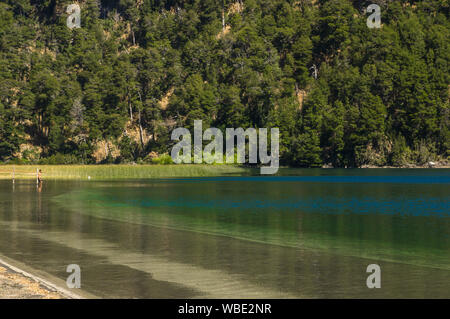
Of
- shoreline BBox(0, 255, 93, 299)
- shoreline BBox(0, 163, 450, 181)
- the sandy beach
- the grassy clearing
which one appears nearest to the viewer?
the sandy beach

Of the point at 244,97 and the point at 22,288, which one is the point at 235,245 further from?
the point at 244,97

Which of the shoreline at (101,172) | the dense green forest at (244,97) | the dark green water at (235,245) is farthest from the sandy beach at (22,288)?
the dense green forest at (244,97)

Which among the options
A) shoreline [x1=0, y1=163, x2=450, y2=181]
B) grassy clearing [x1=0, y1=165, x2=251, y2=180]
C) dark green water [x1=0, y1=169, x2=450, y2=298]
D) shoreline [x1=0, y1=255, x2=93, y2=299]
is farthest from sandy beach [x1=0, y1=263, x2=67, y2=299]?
grassy clearing [x1=0, y1=165, x2=251, y2=180]

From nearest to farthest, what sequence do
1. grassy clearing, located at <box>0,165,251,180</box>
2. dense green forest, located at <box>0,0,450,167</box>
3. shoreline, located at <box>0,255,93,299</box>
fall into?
shoreline, located at <box>0,255,93,299</box> → grassy clearing, located at <box>0,165,251,180</box> → dense green forest, located at <box>0,0,450,167</box>

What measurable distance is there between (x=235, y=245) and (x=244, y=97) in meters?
152

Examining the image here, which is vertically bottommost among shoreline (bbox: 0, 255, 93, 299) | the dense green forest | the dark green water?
the dark green water

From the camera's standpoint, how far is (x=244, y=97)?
17938 cm

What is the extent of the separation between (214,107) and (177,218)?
128982 millimetres

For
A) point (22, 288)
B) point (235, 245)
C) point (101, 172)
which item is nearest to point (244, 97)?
point (101, 172)

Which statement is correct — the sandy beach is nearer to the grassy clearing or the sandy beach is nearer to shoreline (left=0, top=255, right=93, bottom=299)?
shoreline (left=0, top=255, right=93, bottom=299)

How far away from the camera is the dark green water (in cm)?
1925

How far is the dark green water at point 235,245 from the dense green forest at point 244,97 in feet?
359

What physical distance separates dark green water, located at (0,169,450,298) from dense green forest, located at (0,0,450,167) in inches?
4303

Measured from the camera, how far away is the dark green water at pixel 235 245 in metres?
19.2
